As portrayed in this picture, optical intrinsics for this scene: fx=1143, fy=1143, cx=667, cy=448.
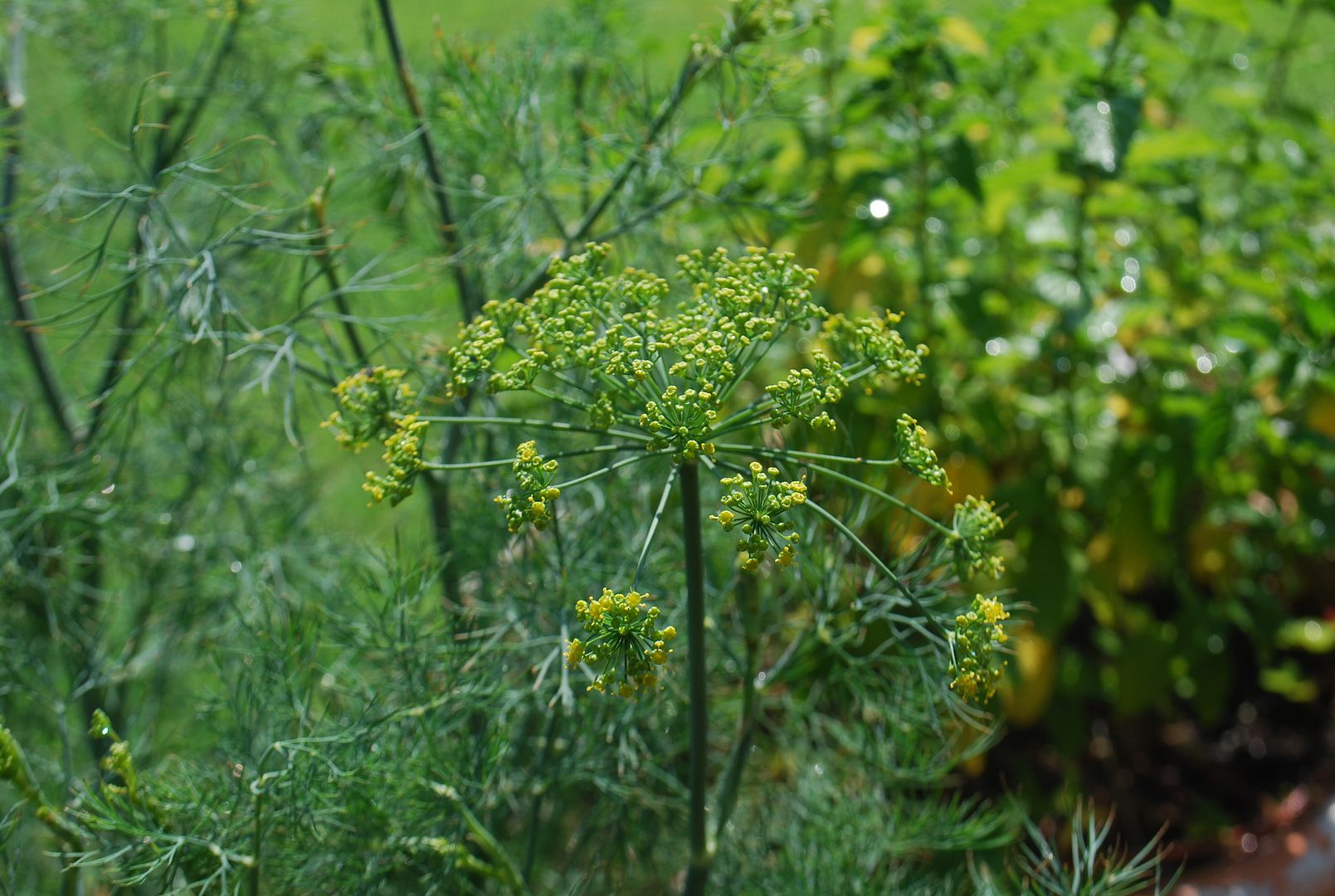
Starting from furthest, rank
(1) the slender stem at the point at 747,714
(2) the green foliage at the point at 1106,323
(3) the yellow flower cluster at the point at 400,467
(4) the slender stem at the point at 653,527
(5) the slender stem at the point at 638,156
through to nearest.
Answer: (2) the green foliage at the point at 1106,323 → (5) the slender stem at the point at 638,156 → (1) the slender stem at the point at 747,714 → (3) the yellow flower cluster at the point at 400,467 → (4) the slender stem at the point at 653,527

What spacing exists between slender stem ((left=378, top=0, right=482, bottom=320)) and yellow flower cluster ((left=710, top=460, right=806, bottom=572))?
2.04 feet

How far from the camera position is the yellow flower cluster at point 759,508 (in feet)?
2.34

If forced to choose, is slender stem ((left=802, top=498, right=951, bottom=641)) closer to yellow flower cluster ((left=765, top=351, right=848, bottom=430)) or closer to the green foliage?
yellow flower cluster ((left=765, top=351, right=848, bottom=430))

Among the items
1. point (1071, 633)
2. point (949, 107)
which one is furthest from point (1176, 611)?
point (949, 107)

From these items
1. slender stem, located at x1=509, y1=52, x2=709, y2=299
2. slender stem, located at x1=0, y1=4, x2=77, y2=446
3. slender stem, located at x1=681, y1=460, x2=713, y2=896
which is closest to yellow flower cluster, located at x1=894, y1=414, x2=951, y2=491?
slender stem, located at x1=681, y1=460, x2=713, y2=896

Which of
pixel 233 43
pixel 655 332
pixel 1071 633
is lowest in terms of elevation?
pixel 1071 633

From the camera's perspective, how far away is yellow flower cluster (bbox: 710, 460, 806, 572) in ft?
2.34

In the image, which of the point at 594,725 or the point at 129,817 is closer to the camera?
the point at 129,817

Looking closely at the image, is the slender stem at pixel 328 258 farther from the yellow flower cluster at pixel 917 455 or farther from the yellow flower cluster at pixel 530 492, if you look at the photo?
the yellow flower cluster at pixel 917 455

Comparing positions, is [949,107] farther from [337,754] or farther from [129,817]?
[129,817]

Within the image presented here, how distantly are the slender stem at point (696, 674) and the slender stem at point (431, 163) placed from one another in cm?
54

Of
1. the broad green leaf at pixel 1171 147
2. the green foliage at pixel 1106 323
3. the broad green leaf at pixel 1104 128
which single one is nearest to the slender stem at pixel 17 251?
the green foliage at pixel 1106 323

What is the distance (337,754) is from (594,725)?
0.28 metres

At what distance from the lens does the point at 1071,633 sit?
2066 millimetres
